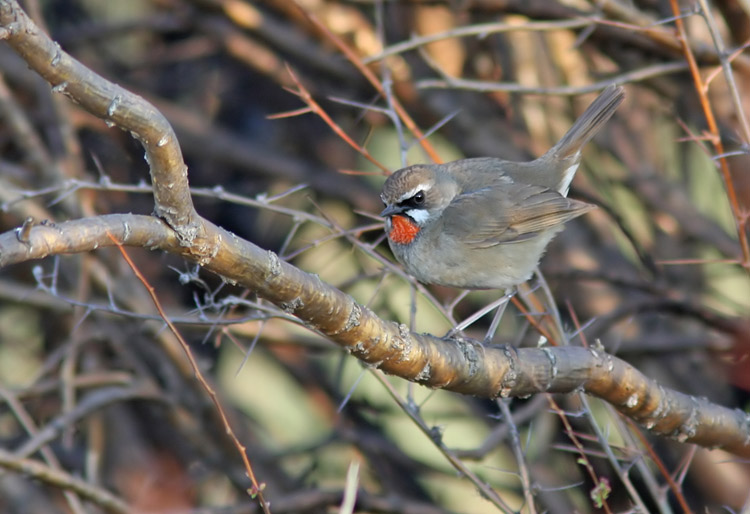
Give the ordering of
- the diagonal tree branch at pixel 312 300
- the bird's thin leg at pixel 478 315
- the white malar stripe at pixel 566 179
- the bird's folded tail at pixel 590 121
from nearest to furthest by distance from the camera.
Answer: the diagonal tree branch at pixel 312 300
the bird's thin leg at pixel 478 315
the bird's folded tail at pixel 590 121
the white malar stripe at pixel 566 179

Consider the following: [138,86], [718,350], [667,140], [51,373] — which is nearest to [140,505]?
[51,373]

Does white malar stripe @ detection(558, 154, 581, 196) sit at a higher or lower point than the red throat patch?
lower

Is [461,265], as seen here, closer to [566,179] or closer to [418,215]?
[418,215]

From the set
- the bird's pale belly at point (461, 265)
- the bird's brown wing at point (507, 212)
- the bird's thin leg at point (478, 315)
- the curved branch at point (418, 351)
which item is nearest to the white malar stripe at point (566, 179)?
the bird's brown wing at point (507, 212)

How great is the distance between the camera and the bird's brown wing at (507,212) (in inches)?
181

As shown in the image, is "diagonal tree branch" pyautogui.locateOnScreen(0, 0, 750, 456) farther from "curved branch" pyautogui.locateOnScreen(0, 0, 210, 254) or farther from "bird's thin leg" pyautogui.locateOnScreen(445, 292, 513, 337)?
"bird's thin leg" pyautogui.locateOnScreen(445, 292, 513, 337)

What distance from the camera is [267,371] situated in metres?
7.54

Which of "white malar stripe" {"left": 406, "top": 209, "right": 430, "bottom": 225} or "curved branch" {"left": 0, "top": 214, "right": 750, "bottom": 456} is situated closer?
"curved branch" {"left": 0, "top": 214, "right": 750, "bottom": 456}

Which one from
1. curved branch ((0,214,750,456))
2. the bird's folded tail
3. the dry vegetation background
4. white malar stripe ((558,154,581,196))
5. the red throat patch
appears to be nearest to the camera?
curved branch ((0,214,750,456))

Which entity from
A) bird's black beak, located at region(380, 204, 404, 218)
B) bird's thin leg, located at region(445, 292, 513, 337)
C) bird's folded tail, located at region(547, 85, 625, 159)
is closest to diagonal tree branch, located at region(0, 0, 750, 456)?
bird's thin leg, located at region(445, 292, 513, 337)

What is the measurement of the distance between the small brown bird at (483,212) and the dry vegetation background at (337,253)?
48 centimetres

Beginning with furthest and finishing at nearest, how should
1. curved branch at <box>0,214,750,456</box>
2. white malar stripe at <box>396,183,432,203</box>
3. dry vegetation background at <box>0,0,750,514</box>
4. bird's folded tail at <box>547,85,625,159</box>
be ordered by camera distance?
dry vegetation background at <box>0,0,750,514</box>
bird's folded tail at <box>547,85,625,159</box>
white malar stripe at <box>396,183,432,203</box>
curved branch at <box>0,214,750,456</box>

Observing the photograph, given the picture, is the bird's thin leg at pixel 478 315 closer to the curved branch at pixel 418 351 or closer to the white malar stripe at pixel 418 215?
the curved branch at pixel 418 351

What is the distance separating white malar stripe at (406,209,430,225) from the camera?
454 cm
